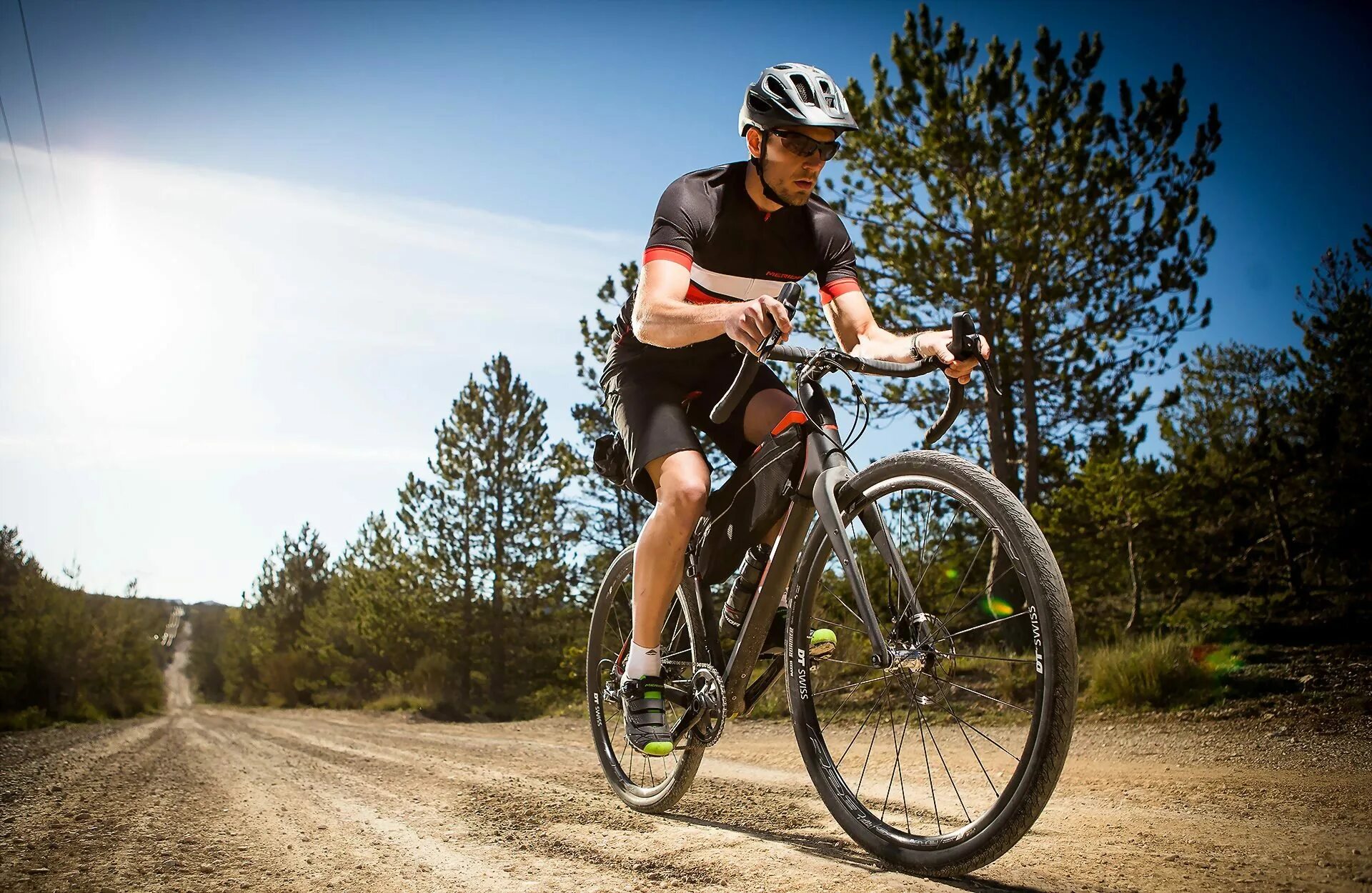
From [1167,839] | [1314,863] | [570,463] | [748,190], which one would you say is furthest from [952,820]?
[570,463]

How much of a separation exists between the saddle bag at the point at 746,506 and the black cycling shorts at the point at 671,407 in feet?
0.64

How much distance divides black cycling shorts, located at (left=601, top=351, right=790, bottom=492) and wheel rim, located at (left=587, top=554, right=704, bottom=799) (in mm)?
660

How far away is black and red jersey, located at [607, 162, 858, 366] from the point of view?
2885mm

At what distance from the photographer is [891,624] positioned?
7.67 feet

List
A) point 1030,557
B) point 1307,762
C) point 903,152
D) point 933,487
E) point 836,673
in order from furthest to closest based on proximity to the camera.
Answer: point 903,152 < point 836,673 < point 1307,762 < point 933,487 < point 1030,557

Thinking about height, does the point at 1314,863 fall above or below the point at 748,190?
below

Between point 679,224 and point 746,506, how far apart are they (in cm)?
107

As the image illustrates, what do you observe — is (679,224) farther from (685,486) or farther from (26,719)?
(26,719)

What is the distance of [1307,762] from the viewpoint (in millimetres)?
5051

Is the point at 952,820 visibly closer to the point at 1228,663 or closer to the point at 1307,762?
the point at 1307,762

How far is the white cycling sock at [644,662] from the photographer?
314 cm

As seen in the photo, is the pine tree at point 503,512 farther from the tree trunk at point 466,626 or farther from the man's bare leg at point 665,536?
the man's bare leg at point 665,536

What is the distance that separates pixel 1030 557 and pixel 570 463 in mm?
23891

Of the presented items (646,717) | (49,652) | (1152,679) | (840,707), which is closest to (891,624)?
(646,717)
